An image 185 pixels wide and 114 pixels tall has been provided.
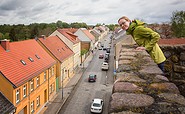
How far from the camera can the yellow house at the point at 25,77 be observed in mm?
15979

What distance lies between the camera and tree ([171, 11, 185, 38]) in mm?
48781

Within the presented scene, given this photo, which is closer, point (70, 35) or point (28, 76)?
point (28, 76)

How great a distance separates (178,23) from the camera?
50500mm

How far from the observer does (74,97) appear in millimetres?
26812

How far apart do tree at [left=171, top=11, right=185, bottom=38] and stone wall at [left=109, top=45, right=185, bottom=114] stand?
48.6 metres

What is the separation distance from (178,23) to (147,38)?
49619 mm

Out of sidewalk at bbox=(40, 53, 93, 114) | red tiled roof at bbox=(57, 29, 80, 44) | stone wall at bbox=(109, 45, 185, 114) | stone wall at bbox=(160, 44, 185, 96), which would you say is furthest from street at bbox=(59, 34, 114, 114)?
stone wall at bbox=(109, 45, 185, 114)

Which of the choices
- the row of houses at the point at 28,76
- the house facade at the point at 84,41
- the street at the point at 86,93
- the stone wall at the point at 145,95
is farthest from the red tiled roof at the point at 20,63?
the house facade at the point at 84,41

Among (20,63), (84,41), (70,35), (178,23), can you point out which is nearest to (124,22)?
(20,63)

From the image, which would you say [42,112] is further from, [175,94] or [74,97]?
[175,94]

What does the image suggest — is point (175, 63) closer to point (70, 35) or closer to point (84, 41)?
point (70, 35)

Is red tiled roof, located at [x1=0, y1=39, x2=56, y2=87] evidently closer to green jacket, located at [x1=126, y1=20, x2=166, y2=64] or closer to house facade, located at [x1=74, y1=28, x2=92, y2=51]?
green jacket, located at [x1=126, y1=20, x2=166, y2=64]

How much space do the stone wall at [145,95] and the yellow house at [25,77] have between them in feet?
44.5

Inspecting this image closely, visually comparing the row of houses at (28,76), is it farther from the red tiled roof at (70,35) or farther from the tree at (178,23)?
the tree at (178,23)
